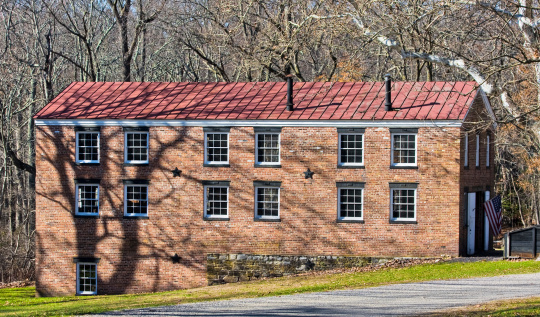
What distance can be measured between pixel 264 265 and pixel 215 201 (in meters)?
3.14

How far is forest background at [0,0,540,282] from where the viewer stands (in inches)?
1139

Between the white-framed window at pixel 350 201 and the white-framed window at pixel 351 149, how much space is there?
2.76 ft

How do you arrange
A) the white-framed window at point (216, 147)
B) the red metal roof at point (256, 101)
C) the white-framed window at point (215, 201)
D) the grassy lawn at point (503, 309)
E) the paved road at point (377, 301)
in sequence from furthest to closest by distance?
the white-framed window at point (215, 201), the white-framed window at point (216, 147), the red metal roof at point (256, 101), the paved road at point (377, 301), the grassy lawn at point (503, 309)

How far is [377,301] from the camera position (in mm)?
17188

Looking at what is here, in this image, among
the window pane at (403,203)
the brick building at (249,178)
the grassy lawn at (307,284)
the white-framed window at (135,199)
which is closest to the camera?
the grassy lawn at (307,284)

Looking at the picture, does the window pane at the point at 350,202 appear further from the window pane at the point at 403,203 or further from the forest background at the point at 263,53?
the forest background at the point at 263,53

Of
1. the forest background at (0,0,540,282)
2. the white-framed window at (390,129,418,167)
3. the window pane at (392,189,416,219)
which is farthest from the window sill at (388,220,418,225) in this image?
the forest background at (0,0,540,282)

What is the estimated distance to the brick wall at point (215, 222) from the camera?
85.7 ft

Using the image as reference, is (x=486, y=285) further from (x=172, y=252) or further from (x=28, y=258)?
(x=28, y=258)

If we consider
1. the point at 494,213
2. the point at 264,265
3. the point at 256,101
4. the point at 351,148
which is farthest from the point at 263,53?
the point at 494,213

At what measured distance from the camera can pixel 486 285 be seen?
19.2m

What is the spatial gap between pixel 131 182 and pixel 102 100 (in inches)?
153

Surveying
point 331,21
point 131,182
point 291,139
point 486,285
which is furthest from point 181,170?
point 486,285

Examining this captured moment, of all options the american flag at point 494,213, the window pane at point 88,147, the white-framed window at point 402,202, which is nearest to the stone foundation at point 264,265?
the white-framed window at point 402,202
